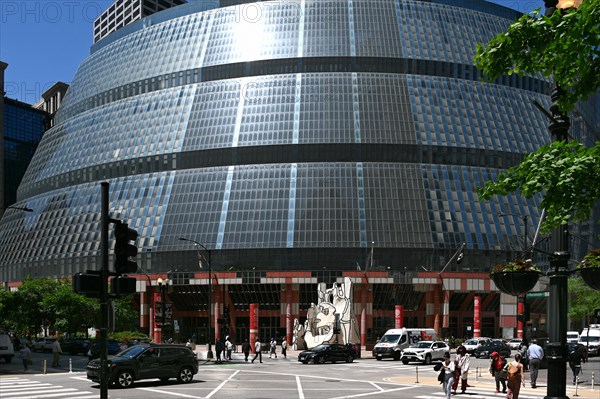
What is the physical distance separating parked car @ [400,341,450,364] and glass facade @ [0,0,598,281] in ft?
110

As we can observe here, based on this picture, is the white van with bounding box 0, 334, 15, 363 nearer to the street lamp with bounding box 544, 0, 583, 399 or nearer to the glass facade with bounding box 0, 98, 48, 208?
the street lamp with bounding box 544, 0, 583, 399

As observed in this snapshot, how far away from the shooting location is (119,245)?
1489 cm

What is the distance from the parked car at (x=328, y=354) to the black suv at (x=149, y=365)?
16.4 metres

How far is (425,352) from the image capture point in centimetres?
5281

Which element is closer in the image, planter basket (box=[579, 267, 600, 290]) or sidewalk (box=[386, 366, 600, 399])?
planter basket (box=[579, 267, 600, 290])

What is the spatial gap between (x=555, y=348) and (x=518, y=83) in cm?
9919

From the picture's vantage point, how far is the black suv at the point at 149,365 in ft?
110

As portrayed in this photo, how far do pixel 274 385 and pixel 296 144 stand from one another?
6152 centimetres

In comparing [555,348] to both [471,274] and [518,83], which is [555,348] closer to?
[471,274]

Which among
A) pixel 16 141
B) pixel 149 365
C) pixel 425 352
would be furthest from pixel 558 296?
pixel 16 141

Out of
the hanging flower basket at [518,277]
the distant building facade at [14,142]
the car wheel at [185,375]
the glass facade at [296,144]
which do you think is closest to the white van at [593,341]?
the glass facade at [296,144]

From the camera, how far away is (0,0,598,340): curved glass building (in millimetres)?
89000

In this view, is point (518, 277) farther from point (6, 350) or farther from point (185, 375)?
point (6, 350)

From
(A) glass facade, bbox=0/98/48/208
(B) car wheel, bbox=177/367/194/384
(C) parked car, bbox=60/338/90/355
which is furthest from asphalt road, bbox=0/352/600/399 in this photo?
(A) glass facade, bbox=0/98/48/208
